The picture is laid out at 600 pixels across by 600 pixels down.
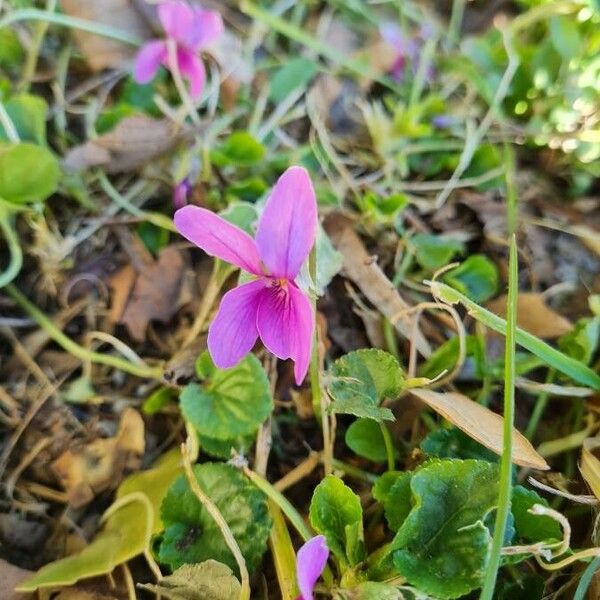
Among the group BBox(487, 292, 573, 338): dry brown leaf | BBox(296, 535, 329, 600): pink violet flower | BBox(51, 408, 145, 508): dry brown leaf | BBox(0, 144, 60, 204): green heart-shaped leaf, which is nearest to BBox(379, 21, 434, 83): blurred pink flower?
BBox(487, 292, 573, 338): dry brown leaf

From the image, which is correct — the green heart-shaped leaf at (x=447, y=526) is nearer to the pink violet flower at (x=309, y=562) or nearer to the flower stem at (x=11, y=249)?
the pink violet flower at (x=309, y=562)

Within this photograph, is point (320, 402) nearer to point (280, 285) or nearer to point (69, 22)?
point (280, 285)

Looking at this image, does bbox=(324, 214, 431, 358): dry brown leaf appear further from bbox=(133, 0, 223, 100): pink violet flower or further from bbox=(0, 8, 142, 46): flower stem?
bbox=(0, 8, 142, 46): flower stem

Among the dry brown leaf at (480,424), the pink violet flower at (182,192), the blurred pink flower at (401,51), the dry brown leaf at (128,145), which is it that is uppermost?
the blurred pink flower at (401,51)

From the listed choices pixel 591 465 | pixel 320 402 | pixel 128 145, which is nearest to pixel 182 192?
pixel 128 145

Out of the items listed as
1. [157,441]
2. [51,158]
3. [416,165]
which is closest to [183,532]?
[157,441]

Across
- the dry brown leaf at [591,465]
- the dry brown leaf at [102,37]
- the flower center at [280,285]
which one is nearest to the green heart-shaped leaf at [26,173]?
the dry brown leaf at [102,37]

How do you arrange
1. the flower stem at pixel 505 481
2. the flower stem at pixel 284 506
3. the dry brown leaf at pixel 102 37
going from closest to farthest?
1. the flower stem at pixel 505 481
2. the flower stem at pixel 284 506
3. the dry brown leaf at pixel 102 37
